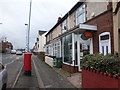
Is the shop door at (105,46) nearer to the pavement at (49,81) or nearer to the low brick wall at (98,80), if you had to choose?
the pavement at (49,81)

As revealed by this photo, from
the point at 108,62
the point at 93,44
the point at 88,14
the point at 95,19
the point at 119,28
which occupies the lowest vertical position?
the point at 108,62

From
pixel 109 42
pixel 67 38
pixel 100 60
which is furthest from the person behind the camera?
pixel 67 38

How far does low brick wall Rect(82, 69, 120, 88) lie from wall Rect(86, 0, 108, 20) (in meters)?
5.22

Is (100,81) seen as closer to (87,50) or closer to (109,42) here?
(109,42)

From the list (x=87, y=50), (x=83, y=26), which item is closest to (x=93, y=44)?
(x=87, y=50)

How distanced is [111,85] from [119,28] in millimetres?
4265

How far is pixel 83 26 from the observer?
29.9ft

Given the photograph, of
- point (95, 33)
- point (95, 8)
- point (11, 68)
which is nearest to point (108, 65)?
point (95, 33)

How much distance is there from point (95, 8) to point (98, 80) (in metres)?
6.85

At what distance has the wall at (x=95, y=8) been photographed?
899 cm

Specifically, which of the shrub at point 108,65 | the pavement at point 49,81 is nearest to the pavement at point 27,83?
the pavement at point 49,81

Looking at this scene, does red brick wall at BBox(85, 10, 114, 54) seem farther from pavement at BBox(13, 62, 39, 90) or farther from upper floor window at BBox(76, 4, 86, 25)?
pavement at BBox(13, 62, 39, 90)

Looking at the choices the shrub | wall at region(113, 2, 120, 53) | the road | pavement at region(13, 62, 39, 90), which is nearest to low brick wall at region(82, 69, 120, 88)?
the shrub

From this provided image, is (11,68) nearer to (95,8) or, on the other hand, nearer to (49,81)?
(49,81)
